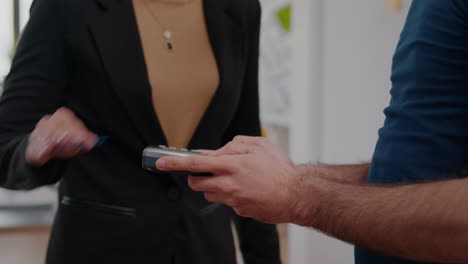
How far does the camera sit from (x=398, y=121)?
0.79 meters

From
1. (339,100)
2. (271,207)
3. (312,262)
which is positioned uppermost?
(271,207)

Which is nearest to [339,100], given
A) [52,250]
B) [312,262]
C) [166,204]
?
[312,262]

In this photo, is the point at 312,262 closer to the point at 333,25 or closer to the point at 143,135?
the point at 333,25

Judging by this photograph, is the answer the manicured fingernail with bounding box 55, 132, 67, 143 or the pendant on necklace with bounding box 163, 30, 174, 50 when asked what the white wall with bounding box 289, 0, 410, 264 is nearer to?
the pendant on necklace with bounding box 163, 30, 174, 50

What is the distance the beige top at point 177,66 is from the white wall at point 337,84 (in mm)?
989

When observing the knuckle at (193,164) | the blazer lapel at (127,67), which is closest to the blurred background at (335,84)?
the blazer lapel at (127,67)

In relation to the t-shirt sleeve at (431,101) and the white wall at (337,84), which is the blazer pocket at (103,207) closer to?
the t-shirt sleeve at (431,101)

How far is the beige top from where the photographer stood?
0.98 metres

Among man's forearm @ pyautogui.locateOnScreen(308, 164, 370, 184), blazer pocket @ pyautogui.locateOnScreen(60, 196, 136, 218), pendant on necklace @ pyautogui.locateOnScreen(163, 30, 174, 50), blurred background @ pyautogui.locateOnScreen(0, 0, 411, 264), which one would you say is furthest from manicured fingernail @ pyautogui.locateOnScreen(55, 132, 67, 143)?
blurred background @ pyautogui.locateOnScreen(0, 0, 411, 264)

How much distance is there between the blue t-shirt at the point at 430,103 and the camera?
28.3 inches

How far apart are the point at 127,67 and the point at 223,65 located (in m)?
0.21

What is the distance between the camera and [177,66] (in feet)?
3.30

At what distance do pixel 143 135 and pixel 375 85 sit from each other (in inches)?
47.6

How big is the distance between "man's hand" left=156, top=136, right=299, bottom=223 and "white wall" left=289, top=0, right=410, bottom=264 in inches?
48.5
